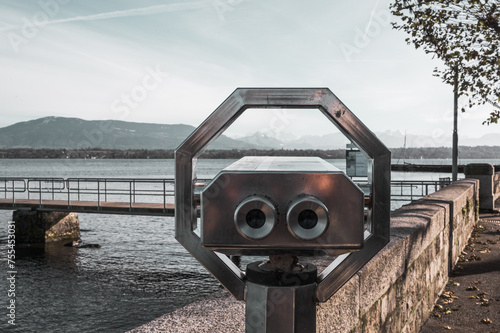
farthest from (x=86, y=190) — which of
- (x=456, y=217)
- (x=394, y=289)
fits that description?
(x=394, y=289)

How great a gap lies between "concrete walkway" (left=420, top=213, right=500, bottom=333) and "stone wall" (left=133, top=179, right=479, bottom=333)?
0.14 metres

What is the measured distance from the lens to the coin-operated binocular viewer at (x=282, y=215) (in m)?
1.25

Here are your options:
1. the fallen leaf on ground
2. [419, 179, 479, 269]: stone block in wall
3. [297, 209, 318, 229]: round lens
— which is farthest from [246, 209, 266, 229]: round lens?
[419, 179, 479, 269]: stone block in wall

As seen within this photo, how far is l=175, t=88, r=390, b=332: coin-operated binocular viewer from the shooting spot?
125cm

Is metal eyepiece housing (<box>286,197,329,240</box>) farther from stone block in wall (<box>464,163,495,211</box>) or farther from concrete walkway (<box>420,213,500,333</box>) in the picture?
stone block in wall (<box>464,163,495,211</box>)

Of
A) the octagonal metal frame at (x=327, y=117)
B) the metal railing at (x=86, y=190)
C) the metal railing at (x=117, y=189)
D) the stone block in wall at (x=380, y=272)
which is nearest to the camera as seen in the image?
the octagonal metal frame at (x=327, y=117)

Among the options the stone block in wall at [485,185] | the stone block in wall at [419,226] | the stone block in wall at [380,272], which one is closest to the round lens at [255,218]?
the stone block in wall at [380,272]

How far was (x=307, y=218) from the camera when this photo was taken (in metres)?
1.27

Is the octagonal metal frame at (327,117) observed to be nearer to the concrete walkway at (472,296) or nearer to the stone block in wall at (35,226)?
the concrete walkway at (472,296)

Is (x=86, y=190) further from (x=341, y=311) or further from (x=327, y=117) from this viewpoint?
(x=327, y=117)

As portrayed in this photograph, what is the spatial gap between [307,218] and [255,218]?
143 millimetres

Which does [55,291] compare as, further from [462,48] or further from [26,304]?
[462,48]

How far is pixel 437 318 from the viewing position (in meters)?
5.24

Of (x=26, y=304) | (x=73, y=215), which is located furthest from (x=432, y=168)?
(x=26, y=304)
